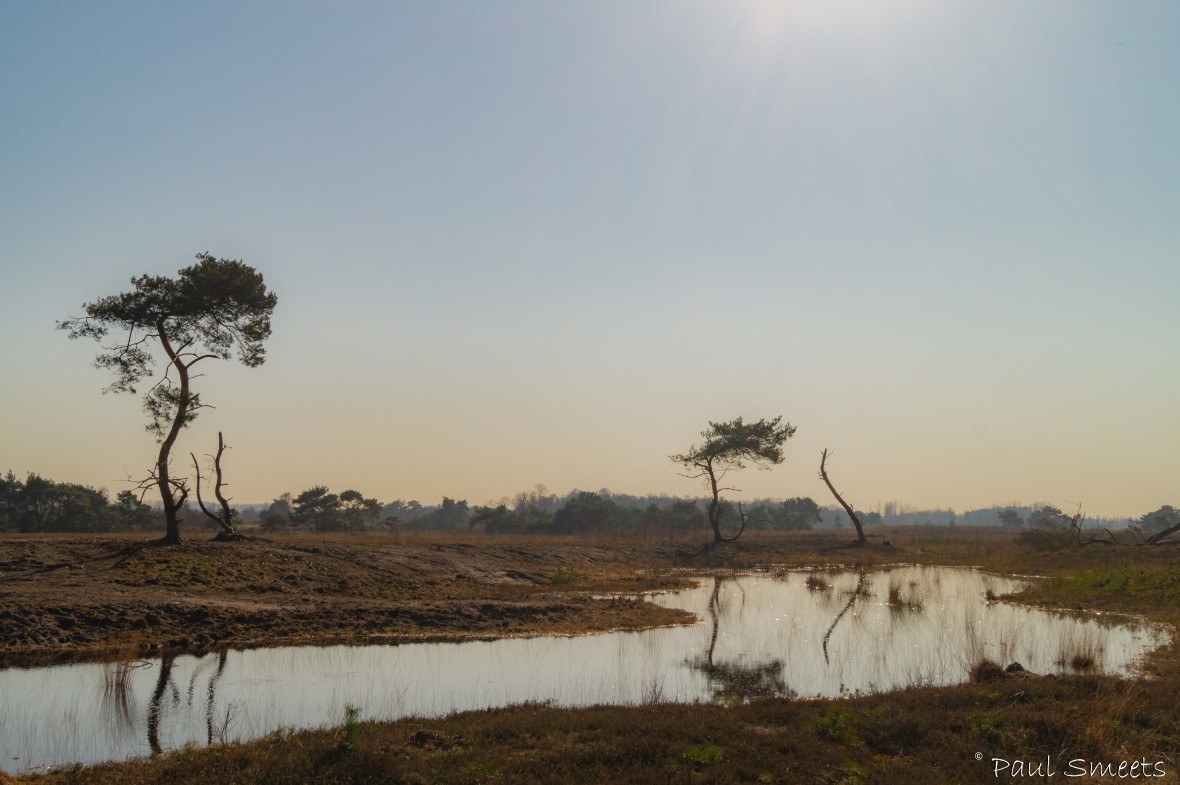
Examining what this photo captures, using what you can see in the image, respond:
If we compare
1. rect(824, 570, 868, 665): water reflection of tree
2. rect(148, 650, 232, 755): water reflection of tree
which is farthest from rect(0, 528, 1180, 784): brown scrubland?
rect(824, 570, 868, 665): water reflection of tree

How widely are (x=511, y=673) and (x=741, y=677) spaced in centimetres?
449

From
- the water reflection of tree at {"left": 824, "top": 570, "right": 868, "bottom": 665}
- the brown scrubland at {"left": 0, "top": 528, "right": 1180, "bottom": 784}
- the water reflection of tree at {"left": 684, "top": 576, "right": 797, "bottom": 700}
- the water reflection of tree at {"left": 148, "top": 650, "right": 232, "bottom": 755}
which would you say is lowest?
the water reflection of tree at {"left": 824, "top": 570, "right": 868, "bottom": 665}

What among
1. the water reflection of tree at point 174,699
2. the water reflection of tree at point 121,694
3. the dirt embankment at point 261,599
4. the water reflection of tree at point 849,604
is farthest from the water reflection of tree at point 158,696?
the water reflection of tree at point 849,604

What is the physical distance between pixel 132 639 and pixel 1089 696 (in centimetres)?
1800

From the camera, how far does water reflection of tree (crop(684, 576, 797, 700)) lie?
13633 millimetres

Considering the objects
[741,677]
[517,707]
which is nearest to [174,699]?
[517,707]

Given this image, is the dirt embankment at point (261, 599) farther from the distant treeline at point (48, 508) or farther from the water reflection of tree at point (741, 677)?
the distant treeline at point (48, 508)

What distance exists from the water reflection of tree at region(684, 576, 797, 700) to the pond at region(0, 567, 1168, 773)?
0.04 m

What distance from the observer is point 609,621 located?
72.9 feet

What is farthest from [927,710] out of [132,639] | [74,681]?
[132,639]

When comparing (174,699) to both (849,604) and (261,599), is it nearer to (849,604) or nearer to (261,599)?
(261,599)

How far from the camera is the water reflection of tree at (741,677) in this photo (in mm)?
13633

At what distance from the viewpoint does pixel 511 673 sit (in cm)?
1540

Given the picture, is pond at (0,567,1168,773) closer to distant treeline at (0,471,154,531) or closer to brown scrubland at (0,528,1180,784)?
brown scrubland at (0,528,1180,784)
